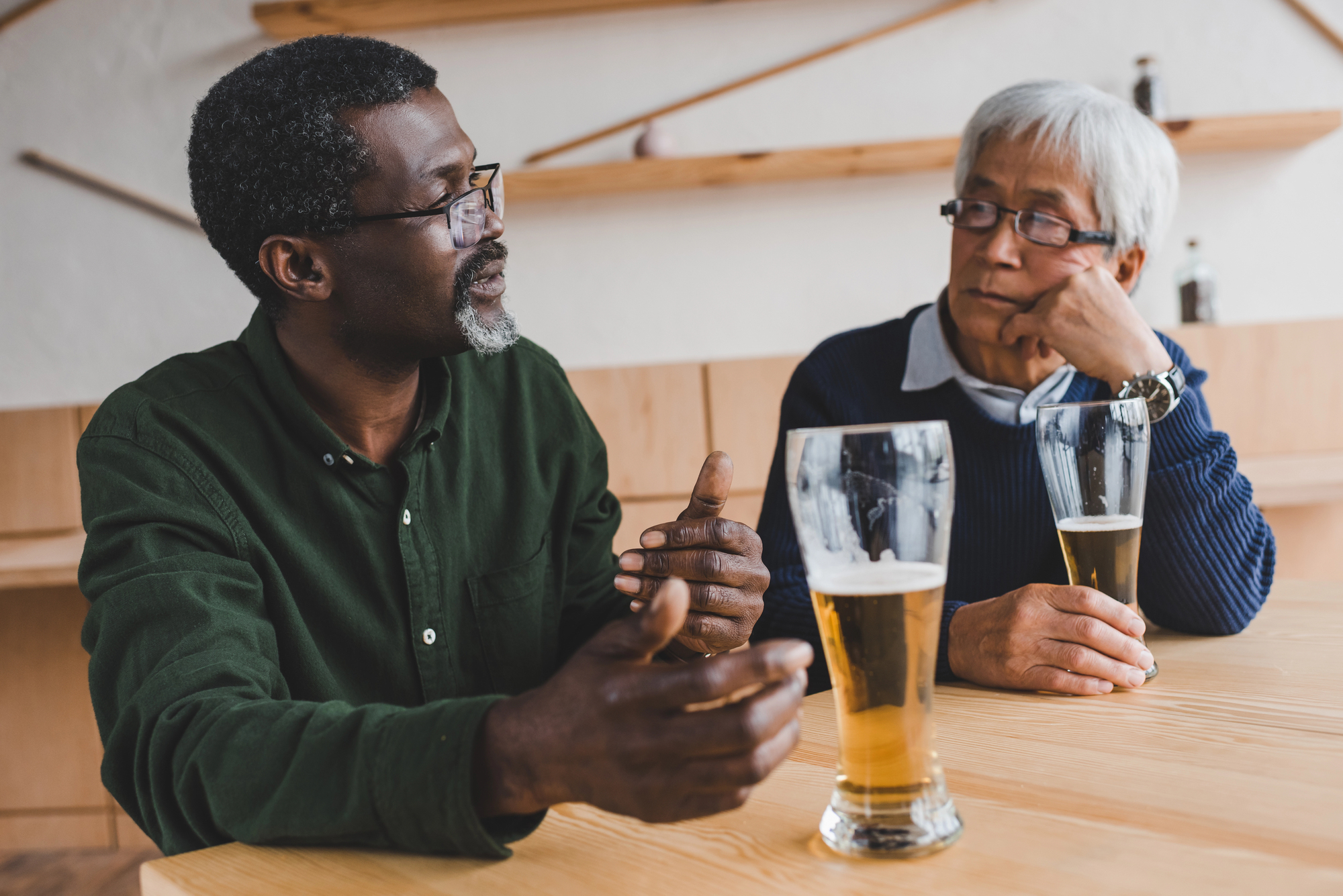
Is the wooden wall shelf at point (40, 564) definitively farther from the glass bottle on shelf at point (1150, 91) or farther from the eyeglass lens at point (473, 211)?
the glass bottle on shelf at point (1150, 91)

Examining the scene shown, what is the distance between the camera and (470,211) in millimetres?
1274

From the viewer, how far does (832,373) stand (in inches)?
62.4

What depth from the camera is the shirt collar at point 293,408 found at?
3.74 ft

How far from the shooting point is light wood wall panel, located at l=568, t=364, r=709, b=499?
115 inches

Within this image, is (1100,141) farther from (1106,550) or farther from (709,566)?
(709,566)

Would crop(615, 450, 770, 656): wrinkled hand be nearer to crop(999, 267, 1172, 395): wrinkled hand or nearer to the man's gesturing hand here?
the man's gesturing hand

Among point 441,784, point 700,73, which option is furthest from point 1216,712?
point 700,73

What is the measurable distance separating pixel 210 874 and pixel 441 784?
17 cm

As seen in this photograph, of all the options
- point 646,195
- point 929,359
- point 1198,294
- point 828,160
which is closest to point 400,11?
point 646,195

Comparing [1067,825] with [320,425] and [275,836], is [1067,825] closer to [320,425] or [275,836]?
[275,836]

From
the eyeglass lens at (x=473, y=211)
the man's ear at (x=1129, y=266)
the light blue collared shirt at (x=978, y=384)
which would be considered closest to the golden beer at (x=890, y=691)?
the eyeglass lens at (x=473, y=211)

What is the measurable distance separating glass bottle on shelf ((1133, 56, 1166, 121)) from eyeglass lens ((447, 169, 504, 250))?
250 cm

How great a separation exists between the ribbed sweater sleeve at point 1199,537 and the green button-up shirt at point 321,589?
718mm

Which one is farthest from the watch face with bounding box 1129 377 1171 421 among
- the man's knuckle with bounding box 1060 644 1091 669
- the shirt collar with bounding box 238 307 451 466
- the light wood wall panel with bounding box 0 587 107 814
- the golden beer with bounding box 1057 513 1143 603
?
the light wood wall panel with bounding box 0 587 107 814
